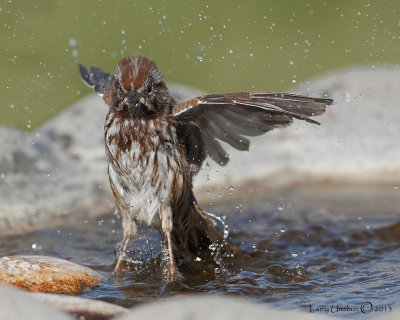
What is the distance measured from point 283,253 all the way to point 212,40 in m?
7.85

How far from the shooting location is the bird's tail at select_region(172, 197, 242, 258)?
635cm

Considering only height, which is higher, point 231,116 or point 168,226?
point 231,116

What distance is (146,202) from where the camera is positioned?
586 centimetres

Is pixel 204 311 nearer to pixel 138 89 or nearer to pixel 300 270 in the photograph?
pixel 138 89

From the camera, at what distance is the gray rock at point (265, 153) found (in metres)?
7.76

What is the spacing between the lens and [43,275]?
16.5 feet

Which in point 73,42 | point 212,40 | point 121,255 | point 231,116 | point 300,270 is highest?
point 212,40

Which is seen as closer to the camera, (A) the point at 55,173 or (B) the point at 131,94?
(B) the point at 131,94

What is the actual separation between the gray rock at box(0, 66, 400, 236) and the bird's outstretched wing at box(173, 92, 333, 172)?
2.06m

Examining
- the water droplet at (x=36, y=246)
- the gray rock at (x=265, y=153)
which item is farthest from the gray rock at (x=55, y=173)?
the water droplet at (x=36, y=246)

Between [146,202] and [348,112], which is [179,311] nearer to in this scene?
[146,202]

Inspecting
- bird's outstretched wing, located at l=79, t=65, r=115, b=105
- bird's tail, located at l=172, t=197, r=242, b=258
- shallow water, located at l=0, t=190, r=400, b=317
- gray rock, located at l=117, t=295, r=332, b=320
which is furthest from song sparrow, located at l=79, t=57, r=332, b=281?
gray rock, located at l=117, t=295, r=332, b=320

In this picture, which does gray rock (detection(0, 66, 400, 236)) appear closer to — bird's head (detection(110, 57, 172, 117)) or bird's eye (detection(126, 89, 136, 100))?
bird's head (detection(110, 57, 172, 117))

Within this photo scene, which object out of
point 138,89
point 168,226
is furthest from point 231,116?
point 168,226
